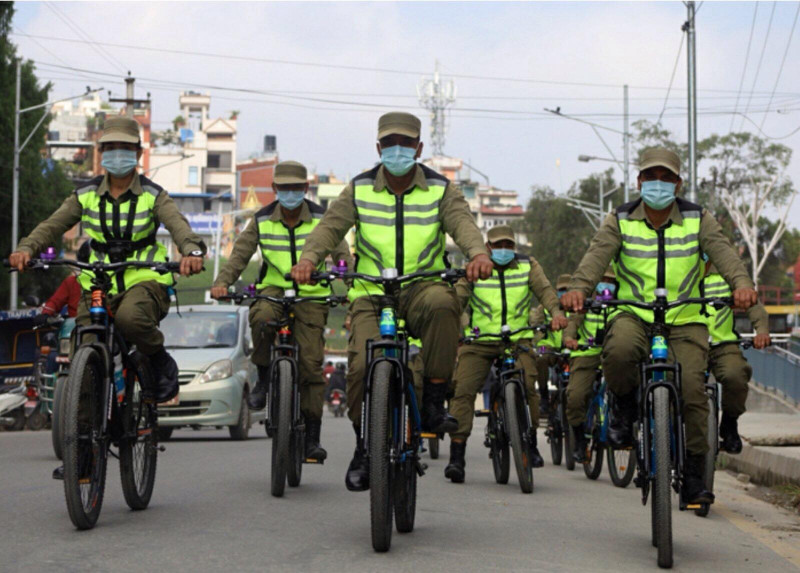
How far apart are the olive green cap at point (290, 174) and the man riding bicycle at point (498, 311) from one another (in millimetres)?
1883

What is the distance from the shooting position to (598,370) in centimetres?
1355

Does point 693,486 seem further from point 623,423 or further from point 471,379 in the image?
point 471,379

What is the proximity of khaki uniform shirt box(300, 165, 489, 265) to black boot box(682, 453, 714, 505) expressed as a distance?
1584 millimetres

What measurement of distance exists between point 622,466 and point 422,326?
198 inches

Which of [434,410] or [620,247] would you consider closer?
[434,410]

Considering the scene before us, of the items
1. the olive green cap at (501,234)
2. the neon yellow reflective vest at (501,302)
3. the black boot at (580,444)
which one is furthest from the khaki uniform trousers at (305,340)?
the black boot at (580,444)

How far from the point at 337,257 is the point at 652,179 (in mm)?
3092

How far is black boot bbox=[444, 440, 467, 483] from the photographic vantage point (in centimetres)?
1141

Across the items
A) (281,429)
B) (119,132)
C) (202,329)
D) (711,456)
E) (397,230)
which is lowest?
(711,456)

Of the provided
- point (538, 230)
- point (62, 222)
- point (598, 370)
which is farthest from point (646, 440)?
point (538, 230)

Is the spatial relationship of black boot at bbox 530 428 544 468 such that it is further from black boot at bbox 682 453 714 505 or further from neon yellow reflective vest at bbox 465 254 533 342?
black boot at bbox 682 453 714 505

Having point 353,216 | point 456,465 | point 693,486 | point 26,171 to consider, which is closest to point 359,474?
point 353,216

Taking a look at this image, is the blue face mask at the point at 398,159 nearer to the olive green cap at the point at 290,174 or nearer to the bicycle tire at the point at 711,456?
the bicycle tire at the point at 711,456

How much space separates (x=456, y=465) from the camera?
1142 cm
